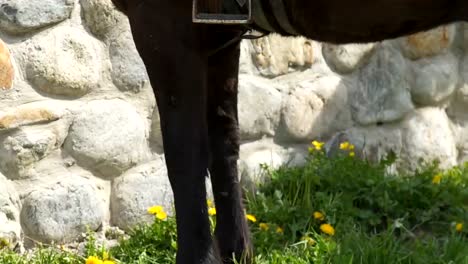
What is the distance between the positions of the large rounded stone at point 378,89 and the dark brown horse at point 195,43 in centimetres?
145

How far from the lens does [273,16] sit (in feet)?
6.27

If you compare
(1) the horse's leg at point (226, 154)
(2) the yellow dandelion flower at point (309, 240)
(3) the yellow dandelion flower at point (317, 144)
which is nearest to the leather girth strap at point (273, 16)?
(1) the horse's leg at point (226, 154)

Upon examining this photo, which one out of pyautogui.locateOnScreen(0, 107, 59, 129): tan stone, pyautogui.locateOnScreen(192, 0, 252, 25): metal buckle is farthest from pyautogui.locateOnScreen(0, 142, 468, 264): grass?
pyautogui.locateOnScreen(192, 0, 252, 25): metal buckle

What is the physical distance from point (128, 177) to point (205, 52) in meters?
1.01

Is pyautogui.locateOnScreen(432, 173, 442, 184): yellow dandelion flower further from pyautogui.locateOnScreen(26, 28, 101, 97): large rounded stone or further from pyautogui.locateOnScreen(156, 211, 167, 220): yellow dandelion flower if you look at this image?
pyautogui.locateOnScreen(26, 28, 101, 97): large rounded stone

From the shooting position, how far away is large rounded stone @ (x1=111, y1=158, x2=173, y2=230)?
2859 mm

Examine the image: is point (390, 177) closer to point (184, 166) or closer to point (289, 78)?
point (289, 78)

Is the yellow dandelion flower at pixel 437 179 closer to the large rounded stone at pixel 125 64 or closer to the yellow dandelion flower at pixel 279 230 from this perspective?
the yellow dandelion flower at pixel 279 230

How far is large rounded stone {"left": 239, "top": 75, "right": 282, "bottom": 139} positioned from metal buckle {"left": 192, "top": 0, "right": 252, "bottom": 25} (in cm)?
124

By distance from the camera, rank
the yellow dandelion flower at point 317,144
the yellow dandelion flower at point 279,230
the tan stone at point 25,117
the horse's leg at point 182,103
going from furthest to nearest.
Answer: the yellow dandelion flower at point 317,144 → the yellow dandelion flower at point 279,230 → the tan stone at point 25,117 → the horse's leg at point 182,103

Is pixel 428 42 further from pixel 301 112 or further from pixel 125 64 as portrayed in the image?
pixel 125 64

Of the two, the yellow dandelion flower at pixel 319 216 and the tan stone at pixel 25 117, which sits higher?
the tan stone at pixel 25 117

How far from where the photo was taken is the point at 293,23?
74.5 inches

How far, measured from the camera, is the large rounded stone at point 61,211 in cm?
269
